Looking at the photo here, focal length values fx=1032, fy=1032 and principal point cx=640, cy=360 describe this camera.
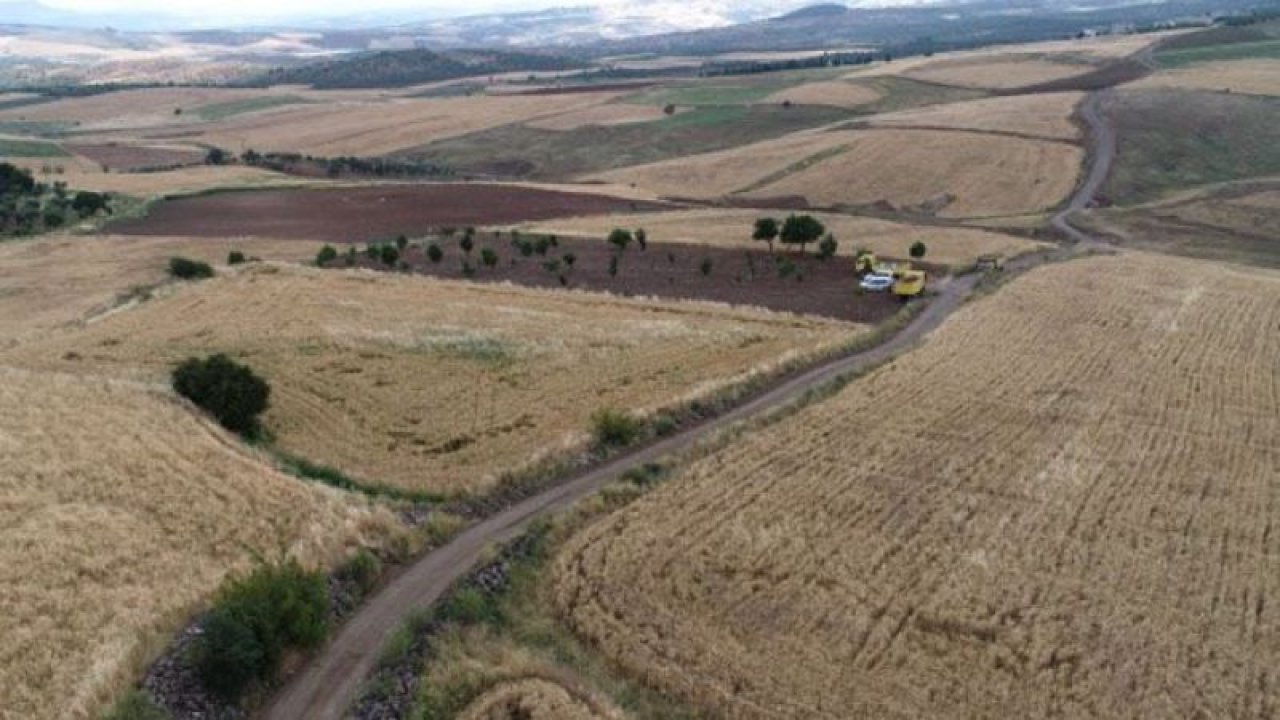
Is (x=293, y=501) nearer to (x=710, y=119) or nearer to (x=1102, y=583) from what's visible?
(x=1102, y=583)

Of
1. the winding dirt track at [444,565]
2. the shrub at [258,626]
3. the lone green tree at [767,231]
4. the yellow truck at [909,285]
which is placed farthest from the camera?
the lone green tree at [767,231]

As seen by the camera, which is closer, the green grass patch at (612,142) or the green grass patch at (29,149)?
the green grass patch at (612,142)

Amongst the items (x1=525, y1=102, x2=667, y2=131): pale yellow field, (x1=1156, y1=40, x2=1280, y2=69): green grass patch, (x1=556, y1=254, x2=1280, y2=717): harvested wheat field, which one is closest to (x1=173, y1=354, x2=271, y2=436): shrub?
(x1=556, y1=254, x2=1280, y2=717): harvested wheat field

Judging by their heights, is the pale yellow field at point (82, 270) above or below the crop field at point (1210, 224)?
above

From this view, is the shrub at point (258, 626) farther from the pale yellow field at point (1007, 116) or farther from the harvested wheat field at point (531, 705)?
the pale yellow field at point (1007, 116)

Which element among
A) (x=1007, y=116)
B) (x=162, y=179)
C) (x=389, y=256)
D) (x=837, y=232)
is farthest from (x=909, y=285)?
(x=162, y=179)

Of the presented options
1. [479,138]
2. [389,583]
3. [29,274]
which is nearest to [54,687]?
[389,583]

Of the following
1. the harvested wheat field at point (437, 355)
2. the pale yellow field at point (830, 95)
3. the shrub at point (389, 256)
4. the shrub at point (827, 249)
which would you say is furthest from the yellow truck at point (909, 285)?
the pale yellow field at point (830, 95)

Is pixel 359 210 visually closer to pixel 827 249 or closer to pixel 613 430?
pixel 827 249
